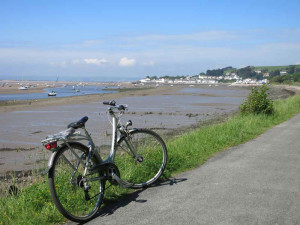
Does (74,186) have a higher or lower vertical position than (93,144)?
lower

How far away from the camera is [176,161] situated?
7.10m

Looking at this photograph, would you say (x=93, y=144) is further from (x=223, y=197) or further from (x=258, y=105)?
(x=258, y=105)

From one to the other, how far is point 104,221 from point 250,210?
1.99 m

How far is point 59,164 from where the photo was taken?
15.2ft

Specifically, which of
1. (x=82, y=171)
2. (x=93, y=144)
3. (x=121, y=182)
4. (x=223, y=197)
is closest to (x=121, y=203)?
(x=121, y=182)

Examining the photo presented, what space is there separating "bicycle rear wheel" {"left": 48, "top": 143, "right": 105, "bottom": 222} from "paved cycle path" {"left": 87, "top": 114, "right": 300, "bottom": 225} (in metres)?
0.22

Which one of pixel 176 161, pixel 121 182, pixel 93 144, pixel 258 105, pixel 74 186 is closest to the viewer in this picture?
pixel 74 186

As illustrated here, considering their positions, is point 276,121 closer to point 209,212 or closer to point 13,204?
Result: point 209,212

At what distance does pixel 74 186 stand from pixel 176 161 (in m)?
2.86

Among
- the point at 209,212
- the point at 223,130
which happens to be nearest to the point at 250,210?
the point at 209,212

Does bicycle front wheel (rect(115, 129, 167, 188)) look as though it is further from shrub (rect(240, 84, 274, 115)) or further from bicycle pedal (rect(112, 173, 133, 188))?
shrub (rect(240, 84, 274, 115))

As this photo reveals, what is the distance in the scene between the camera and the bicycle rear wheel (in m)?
4.54

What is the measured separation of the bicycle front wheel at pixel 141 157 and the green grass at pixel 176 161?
0.34m

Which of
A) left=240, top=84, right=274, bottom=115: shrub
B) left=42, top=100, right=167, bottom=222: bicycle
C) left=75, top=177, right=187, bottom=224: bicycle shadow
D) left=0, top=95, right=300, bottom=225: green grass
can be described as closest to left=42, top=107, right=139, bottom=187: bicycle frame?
left=42, top=100, right=167, bottom=222: bicycle
